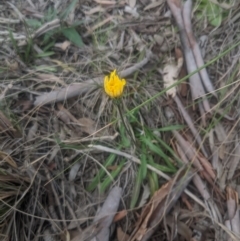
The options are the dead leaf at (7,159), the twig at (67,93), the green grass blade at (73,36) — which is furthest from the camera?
the green grass blade at (73,36)

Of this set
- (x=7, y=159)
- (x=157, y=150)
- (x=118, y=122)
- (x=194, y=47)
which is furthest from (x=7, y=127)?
(x=194, y=47)

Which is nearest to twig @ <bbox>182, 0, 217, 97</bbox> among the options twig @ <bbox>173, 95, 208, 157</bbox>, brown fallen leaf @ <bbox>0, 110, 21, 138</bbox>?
twig @ <bbox>173, 95, 208, 157</bbox>

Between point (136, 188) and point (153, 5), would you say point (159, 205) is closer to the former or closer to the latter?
point (136, 188)

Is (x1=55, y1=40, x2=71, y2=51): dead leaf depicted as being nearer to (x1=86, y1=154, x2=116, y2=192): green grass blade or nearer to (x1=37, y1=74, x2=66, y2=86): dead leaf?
(x1=37, y1=74, x2=66, y2=86): dead leaf

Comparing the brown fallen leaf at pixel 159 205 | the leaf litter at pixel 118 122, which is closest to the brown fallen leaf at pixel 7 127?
the leaf litter at pixel 118 122

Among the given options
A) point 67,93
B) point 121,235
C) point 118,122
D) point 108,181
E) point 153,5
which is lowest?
point 121,235

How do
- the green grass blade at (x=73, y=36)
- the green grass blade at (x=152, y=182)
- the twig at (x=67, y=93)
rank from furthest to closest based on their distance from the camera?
1. the green grass blade at (x=73, y=36)
2. the twig at (x=67, y=93)
3. the green grass blade at (x=152, y=182)

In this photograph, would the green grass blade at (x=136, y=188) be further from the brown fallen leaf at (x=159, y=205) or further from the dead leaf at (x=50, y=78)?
the dead leaf at (x=50, y=78)

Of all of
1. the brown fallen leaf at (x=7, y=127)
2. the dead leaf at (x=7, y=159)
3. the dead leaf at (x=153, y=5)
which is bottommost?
the dead leaf at (x=7, y=159)

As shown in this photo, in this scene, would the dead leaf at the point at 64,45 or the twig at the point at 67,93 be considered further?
the dead leaf at the point at 64,45

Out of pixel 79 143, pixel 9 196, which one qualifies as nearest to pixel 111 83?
pixel 79 143
